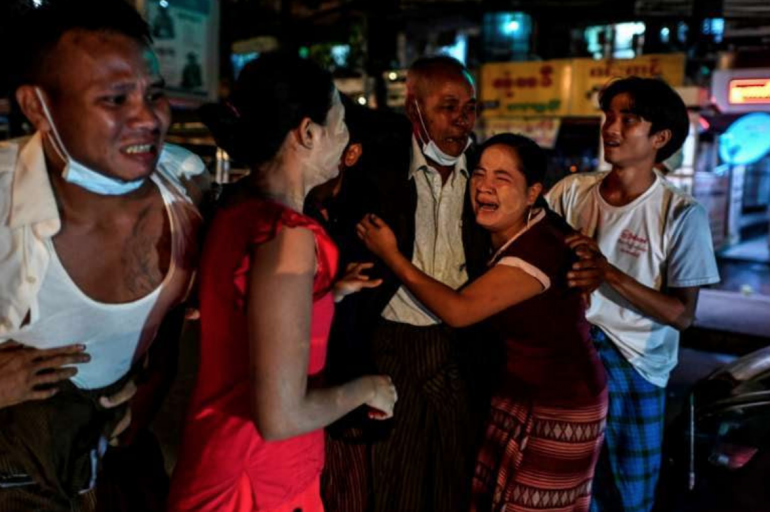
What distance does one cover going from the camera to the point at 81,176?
1.83m

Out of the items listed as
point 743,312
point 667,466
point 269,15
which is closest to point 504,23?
point 269,15

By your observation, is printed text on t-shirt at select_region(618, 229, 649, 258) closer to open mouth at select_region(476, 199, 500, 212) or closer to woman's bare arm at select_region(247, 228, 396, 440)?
open mouth at select_region(476, 199, 500, 212)

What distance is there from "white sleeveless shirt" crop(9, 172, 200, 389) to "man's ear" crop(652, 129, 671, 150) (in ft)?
7.14

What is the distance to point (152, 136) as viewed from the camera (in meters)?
1.84

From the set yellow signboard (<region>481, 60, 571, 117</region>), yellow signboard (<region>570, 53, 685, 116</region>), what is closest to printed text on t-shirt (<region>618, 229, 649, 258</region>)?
yellow signboard (<region>570, 53, 685, 116</region>)

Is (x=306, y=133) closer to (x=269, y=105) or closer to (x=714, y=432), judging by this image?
(x=269, y=105)

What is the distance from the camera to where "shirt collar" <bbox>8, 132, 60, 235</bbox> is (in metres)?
1.71

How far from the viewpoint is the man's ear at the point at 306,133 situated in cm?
183

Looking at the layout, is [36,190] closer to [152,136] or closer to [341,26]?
[152,136]

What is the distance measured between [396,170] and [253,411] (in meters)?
1.63

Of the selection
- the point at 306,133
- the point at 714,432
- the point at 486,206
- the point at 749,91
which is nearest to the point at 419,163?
the point at 486,206

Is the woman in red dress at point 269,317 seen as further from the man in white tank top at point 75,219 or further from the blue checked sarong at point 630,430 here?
the blue checked sarong at point 630,430

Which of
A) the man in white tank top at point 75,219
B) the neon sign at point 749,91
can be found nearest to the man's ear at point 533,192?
the man in white tank top at point 75,219

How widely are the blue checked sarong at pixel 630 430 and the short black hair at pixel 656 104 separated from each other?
1.02 m
